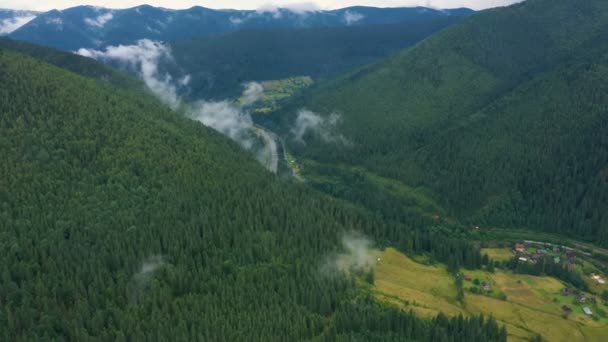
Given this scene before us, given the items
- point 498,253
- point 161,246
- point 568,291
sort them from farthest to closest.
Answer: point 498,253, point 568,291, point 161,246

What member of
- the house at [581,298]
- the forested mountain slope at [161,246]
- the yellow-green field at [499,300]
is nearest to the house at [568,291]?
the yellow-green field at [499,300]

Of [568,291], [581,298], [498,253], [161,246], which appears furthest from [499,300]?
[161,246]

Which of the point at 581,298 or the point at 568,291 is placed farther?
the point at 568,291

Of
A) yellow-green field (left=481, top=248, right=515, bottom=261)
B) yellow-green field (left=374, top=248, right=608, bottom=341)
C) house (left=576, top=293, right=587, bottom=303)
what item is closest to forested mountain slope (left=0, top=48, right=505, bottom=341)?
yellow-green field (left=374, top=248, right=608, bottom=341)

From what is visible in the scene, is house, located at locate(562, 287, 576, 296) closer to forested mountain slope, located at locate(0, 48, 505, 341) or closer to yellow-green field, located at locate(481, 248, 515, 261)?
yellow-green field, located at locate(481, 248, 515, 261)

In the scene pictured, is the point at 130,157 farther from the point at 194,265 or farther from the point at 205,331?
the point at 205,331

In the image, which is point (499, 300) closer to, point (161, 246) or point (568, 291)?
point (568, 291)
